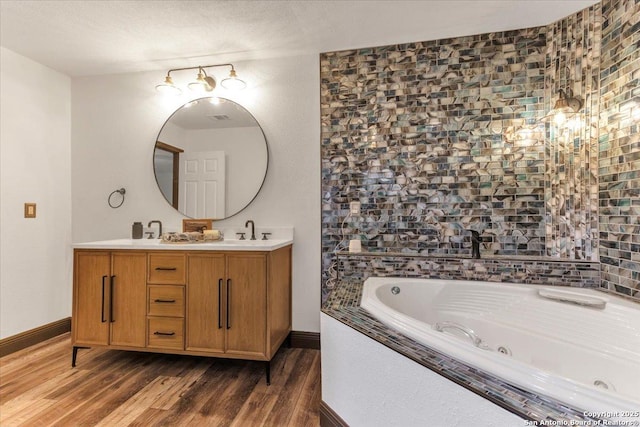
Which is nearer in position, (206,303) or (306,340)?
Result: (206,303)

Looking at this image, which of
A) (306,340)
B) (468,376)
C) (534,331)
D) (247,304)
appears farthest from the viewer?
(306,340)

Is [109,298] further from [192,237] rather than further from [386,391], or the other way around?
[386,391]

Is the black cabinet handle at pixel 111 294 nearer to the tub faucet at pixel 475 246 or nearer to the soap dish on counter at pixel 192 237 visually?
the soap dish on counter at pixel 192 237

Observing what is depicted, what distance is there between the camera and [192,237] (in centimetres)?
230

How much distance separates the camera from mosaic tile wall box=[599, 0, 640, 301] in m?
1.59

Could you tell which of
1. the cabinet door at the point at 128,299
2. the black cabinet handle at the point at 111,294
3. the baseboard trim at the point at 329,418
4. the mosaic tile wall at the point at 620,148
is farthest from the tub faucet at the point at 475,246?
the black cabinet handle at the point at 111,294

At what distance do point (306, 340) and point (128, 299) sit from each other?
1292mm

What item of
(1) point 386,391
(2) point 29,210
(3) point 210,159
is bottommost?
(1) point 386,391

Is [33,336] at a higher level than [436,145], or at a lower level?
lower

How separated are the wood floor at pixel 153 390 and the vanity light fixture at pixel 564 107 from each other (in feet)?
7.34

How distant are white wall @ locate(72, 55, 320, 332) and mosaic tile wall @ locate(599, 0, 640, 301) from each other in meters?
1.78

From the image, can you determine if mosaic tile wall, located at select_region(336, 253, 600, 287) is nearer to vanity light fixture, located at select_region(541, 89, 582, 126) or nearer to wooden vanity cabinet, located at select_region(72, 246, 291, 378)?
wooden vanity cabinet, located at select_region(72, 246, 291, 378)

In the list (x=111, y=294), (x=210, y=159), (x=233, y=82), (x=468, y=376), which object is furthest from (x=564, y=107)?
(x=111, y=294)

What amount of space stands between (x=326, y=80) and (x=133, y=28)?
1.37m
